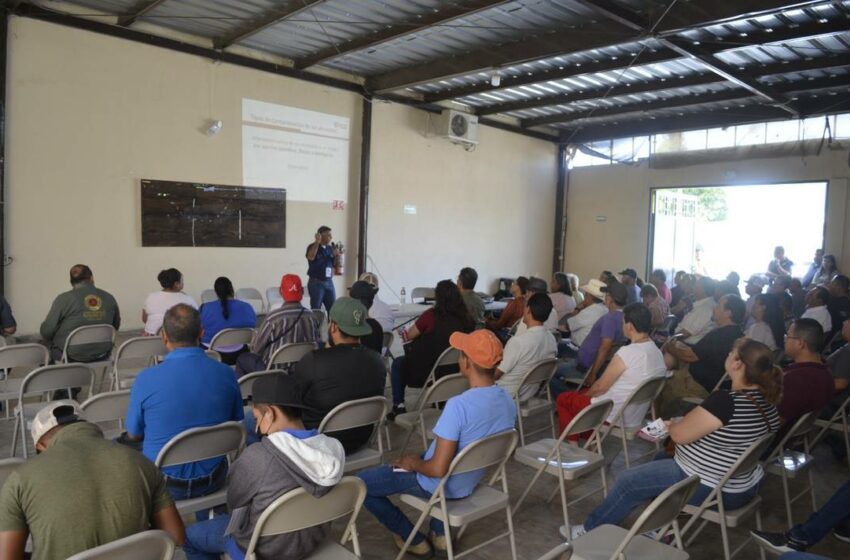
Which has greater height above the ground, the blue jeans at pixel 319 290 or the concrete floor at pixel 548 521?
the blue jeans at pixel 319 290

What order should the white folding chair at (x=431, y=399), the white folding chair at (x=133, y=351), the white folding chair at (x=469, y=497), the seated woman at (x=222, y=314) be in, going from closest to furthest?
the white folding chair at (x=469, y=497)
the white folding chair at (x=431, y=399)
the white folding chair at (x=133, y=351)
the seated woman at (x=222, y=314)

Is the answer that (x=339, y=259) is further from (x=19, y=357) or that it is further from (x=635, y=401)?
(x=635, y=401)

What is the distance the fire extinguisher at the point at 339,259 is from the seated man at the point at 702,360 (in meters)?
5.96

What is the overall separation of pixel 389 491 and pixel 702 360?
2.91m

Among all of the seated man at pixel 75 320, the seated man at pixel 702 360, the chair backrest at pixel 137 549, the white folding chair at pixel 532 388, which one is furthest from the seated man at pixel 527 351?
the seated man at pixel 75 320

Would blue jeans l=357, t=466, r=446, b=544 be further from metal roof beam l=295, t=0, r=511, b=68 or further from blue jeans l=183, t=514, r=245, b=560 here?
metal roof beam l=295, t=0, r=511, b=68

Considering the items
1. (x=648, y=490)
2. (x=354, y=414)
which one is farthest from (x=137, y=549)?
(x=648, y=490)

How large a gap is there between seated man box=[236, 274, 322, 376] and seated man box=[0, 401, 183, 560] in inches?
103

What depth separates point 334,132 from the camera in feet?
31.4

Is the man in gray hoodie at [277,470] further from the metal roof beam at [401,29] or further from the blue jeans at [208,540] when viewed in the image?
the metal roof beam at [401,29]

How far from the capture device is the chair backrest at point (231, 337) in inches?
189

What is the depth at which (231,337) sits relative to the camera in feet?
16.0

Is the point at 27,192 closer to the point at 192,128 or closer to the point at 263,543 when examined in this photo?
the point at 192,128

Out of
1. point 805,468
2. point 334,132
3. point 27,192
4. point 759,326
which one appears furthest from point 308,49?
point 805,468
